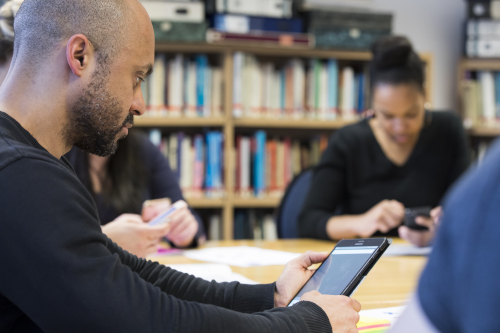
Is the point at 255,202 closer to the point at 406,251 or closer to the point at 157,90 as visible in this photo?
the point at 157,90

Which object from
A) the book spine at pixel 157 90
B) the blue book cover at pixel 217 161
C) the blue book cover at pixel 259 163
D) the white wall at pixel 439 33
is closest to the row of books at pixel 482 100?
the white wall at pixel 439 33

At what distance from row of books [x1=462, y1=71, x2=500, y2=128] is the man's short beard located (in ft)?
8.85

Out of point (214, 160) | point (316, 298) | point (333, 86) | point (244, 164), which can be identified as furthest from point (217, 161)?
point (316, 298)

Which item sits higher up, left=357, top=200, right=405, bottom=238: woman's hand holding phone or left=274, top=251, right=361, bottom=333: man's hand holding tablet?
left=274, top=251, right=361, bottom=333: man's hand holding tablet

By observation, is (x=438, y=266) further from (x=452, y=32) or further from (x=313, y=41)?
(x=452, y=32)

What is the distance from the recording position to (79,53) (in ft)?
2.29

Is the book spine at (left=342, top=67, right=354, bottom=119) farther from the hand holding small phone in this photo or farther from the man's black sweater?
the man's black sweater

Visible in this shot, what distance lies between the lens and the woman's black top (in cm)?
193

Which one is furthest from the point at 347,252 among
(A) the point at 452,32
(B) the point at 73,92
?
(A) the point at 452,32

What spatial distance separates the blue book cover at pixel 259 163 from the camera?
2.71 m

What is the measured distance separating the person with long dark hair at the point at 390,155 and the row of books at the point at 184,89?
895 mm

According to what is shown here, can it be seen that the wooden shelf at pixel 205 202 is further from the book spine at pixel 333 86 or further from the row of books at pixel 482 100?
the row of books at pixel 482 100

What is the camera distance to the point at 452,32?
11.1ft

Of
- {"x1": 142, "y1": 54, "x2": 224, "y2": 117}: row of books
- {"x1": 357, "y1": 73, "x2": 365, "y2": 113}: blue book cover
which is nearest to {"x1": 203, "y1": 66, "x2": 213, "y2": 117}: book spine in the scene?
{"x1": 142, "y1": 54, "x2": 224, "y2": 117}: row of books
